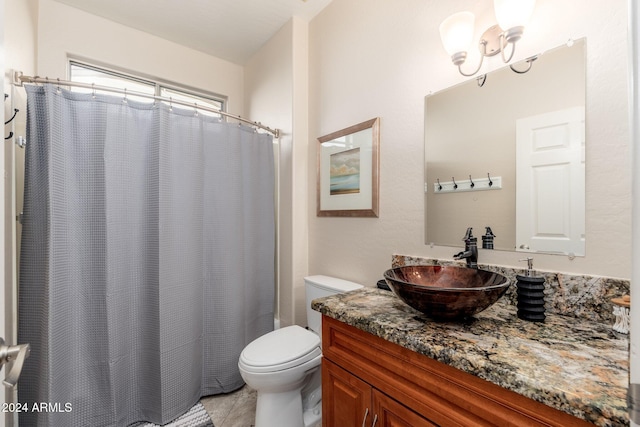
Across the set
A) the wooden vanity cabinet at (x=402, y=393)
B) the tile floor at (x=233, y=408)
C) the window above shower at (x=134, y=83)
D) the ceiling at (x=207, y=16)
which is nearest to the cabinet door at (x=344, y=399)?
the wooden vanity cabinet at (x=402, y=393)

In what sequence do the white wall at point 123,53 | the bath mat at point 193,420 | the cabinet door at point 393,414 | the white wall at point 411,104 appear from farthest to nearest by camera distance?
1. the white wall at point 123,53
2. the bath mat at point 193,420
3. the white wall at point 411,104
4. the cabinet door at point 393,414

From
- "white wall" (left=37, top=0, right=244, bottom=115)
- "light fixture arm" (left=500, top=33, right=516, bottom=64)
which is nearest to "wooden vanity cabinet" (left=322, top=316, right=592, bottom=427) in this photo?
"light fixture arm" (left=500, top=33, right=516, bottom=64)

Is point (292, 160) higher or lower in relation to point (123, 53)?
lower

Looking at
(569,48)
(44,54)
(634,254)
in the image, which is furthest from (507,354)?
(44,54)

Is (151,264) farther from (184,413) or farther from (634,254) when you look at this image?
(634,254)

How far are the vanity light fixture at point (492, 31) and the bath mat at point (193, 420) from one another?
228cm

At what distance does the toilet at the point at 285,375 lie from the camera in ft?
4.50

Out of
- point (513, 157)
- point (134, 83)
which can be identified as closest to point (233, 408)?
point (513, 157)

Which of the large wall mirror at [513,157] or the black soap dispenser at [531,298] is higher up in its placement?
the large wall mirror at [513,157]

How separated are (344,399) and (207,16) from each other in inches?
102

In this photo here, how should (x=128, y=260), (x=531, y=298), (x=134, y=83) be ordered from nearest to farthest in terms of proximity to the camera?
(x=531, y=298), (x=128, y=260), (x=134, y=83)

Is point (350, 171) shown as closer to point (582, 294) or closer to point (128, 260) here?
point (582, 294)

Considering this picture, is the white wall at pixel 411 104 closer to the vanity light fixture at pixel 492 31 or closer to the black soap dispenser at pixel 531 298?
the vanity light fixture at pixel 492 31

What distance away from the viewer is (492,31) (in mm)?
1174
